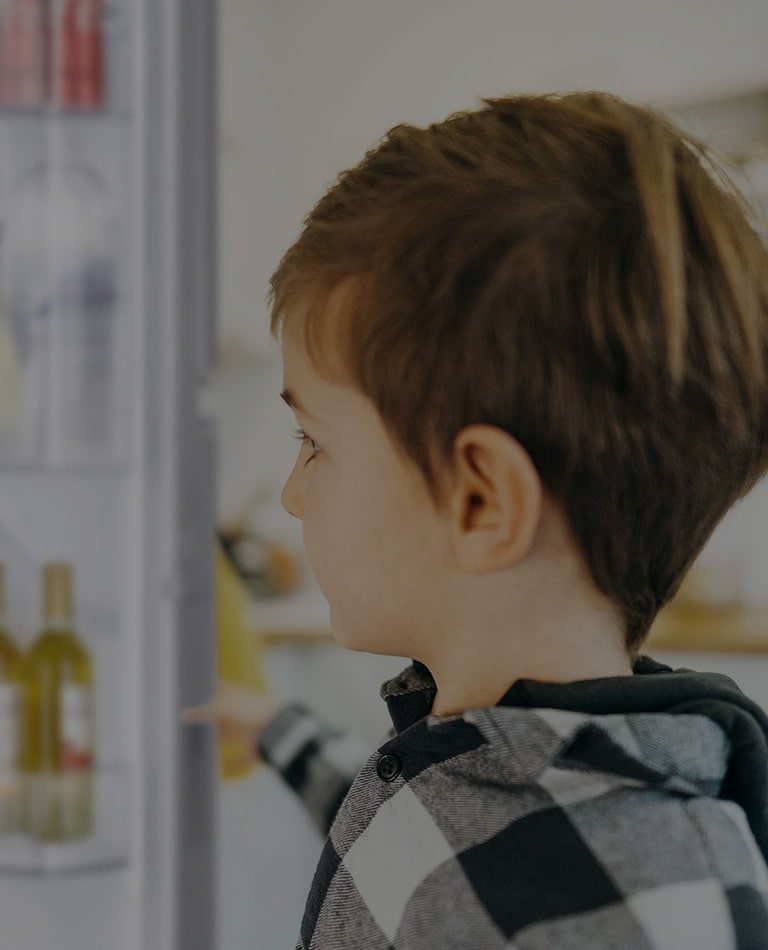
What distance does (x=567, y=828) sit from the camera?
522 millimetres

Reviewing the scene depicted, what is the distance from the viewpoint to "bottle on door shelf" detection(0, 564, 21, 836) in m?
1.52

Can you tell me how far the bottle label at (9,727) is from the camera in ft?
4.99

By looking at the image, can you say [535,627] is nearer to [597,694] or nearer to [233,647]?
[597,694]

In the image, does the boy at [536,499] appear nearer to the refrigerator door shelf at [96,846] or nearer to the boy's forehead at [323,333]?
the boy's forehead at [323,333]

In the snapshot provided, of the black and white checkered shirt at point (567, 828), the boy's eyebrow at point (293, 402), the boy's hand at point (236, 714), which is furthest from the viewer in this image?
the boy's hand at point (236, 714)

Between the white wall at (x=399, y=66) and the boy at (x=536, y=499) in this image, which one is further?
the white wall at (x=399, y=66)

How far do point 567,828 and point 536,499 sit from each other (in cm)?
15

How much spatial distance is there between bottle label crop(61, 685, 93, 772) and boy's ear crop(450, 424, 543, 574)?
1.08m

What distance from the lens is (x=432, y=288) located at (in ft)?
1.81

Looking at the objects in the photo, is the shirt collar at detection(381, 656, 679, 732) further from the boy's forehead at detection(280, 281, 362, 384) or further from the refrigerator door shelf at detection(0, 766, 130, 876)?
the refrigerator door shelf at detection(0, 766, 130, 876)

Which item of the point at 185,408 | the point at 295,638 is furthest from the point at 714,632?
the point at 185,408

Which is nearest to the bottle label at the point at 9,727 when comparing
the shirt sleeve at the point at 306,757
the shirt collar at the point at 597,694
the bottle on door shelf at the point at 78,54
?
the shirt sleeve at the point at 306,757

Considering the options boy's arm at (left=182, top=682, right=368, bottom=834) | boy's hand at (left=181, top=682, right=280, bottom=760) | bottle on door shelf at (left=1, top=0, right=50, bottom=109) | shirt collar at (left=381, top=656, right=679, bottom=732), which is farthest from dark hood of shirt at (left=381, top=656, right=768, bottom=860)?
bottle on door shelf at (left=1, top=0, right=50, bottom=109)

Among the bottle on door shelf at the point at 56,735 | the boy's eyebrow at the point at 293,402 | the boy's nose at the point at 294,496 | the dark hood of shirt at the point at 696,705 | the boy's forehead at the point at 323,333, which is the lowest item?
the bottle on door shelf at the point at 56,735
